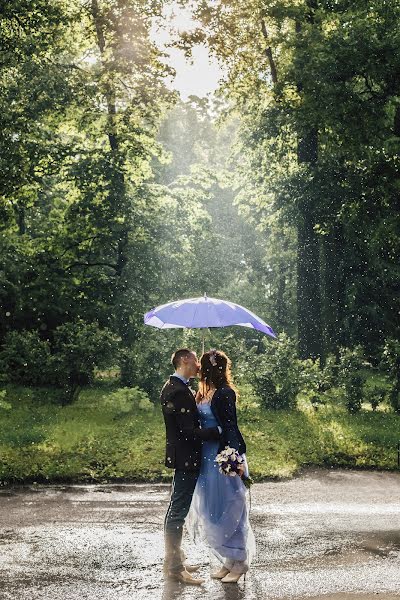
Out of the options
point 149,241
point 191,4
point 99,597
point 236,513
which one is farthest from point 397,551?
point 191,4

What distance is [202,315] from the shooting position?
7.40m

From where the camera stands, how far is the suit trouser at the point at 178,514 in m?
6.97

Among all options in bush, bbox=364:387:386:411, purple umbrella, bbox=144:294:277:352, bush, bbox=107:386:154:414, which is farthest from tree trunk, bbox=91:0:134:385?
purple umbrella, bbox=144:294:277:352

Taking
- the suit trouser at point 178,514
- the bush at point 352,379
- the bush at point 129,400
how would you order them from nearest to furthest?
the suit trouser at point 178,514
the bush at point 129,400
the bush at point 352,379

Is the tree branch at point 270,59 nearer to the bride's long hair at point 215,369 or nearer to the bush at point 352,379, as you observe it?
the bush at point 352,379

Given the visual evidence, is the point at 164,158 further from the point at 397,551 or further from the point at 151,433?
the point at 397,551

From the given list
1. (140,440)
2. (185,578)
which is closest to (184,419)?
(185,578)

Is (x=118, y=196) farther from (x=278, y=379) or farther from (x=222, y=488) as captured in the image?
(x=222, y=488)

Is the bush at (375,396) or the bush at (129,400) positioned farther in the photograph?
the bush at (375,396)

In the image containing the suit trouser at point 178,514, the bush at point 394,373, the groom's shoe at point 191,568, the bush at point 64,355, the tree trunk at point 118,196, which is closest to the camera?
the suit trouser at point 178,514

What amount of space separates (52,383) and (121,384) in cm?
200

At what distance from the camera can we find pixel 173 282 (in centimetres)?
2862

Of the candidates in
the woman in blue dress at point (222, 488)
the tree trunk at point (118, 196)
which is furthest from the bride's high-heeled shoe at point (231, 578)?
the tree trunk at point (118, 196)

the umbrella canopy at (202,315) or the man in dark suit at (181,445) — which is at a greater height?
the umbrella canopy at (202,315)
